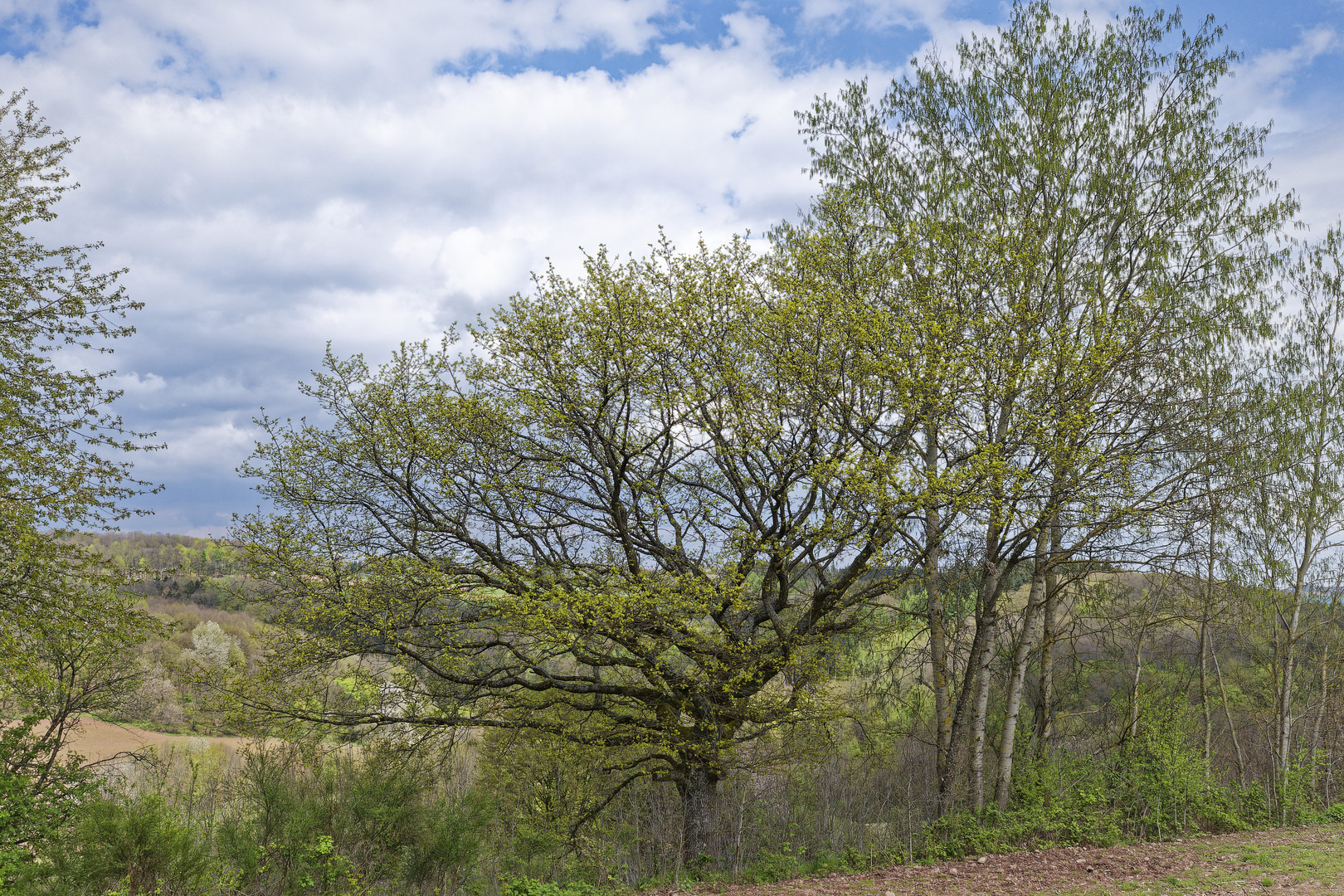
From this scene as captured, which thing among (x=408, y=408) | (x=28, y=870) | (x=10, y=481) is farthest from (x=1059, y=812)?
(x=10, y=481)

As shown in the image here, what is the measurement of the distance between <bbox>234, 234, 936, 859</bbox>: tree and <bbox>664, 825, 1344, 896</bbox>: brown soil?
2.64 m

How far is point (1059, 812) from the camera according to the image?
1204 centimetres

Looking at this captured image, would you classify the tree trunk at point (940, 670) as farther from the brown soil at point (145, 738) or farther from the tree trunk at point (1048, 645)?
the brown soil at point (145, 738)

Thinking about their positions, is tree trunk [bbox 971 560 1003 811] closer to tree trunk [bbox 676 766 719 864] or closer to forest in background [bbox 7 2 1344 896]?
forest in background [bbox 7 2 1344 896]

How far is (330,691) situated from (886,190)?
13.4 metres

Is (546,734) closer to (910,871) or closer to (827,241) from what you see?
(910,871)

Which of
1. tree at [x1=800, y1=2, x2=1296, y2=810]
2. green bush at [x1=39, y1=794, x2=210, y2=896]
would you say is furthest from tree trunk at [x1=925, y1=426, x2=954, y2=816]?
green bush at [x1=39, y1=794, x2=210, y2=896]

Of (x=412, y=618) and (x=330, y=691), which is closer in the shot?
(x=412, y=618)

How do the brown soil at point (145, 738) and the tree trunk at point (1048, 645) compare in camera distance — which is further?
the brown soil at point (145, 738)

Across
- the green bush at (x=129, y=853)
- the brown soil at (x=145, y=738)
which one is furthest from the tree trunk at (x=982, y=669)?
the brown soil at (x=145, y=738)

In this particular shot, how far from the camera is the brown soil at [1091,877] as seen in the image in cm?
910

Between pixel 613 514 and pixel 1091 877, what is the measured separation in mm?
7763

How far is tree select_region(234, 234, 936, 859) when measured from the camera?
36.5 feet

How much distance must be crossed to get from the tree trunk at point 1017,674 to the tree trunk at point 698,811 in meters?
4.53
